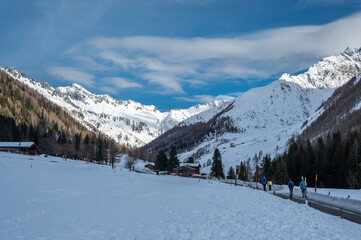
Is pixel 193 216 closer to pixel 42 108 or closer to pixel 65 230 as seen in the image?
pixel 65 230

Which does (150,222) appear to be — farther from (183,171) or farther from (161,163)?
(161,163)

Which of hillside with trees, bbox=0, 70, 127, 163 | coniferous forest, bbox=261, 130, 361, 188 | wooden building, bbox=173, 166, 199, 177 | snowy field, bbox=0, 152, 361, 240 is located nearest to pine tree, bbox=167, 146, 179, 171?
wooden building, bbox=173, 166, 199, 177

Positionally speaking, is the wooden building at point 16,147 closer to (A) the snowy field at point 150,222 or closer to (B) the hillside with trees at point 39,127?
(B) the hillside with trees at point 39,127

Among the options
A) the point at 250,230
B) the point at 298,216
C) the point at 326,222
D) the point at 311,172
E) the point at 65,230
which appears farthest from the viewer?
the point at 311,172

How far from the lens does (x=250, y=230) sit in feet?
47.0

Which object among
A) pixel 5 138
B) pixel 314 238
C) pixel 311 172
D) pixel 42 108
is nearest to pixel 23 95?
pixel 42 108

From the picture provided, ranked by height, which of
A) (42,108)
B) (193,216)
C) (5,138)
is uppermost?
(42,108)

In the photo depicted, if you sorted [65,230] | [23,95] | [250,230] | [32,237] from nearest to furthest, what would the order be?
1. [32,237]
2. [65,230]
3. [250,230]
4. [23,95]

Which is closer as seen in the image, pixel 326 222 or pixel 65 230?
pixel 65 230

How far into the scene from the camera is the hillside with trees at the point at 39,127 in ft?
414

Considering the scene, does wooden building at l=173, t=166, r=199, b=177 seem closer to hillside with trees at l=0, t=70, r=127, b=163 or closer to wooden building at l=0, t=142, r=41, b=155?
hillside with trees at l=0, t=70, r=127, b=163

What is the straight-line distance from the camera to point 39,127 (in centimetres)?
14300

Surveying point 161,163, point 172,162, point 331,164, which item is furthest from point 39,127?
point 331,164

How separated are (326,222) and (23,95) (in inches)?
7541
